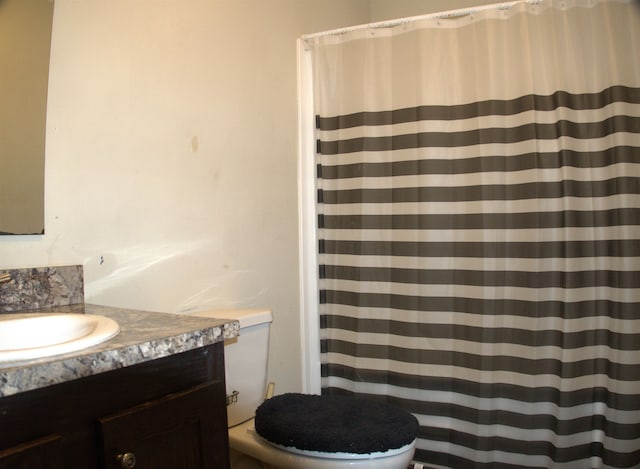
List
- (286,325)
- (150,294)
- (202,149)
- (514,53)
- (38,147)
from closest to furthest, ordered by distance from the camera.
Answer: (38,147), (150,294), (202,149), (514,53), (286,325)

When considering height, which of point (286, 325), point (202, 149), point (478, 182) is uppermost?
point (202, 149)

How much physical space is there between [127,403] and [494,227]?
1.43 m

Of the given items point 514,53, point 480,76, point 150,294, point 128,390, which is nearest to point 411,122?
point 480,76

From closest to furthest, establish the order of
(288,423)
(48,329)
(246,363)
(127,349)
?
(127,349), (48,329), (288,423), (246,363)

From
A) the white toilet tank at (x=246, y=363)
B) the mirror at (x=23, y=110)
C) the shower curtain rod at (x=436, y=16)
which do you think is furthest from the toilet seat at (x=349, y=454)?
the shower curtain rod at (x=436, y=16)

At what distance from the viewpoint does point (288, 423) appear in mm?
1337

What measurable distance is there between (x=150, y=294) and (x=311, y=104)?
112cm

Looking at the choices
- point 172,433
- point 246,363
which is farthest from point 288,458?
point 172,433

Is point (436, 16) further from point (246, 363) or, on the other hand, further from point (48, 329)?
point (48, 329)

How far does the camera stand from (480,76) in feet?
5.74

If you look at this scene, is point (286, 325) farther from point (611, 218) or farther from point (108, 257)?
point (611, 218)

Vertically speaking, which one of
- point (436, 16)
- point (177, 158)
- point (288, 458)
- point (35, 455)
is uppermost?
point (436, 16)

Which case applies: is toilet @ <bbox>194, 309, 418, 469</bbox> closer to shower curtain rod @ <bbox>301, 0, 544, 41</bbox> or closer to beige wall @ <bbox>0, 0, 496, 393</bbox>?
beige wall @ <bbox>0, 0, 496, 393</bbox>

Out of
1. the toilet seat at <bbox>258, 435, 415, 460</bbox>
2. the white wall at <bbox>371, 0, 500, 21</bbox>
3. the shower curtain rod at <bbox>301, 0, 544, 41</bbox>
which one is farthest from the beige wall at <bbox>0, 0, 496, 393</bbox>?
the white wall at <bbox>371, 0, 500, 21</bbox>
